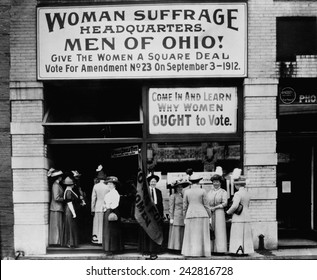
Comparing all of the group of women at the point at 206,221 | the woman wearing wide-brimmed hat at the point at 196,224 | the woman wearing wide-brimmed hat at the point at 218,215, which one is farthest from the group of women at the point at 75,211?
the woman wearing wide-brimmed hat at the point at 218,215

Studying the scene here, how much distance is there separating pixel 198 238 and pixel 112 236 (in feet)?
6.18

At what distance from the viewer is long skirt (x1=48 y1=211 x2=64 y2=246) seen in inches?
397

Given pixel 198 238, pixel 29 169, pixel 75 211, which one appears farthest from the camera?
pixel 75 211

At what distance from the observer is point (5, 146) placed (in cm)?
991

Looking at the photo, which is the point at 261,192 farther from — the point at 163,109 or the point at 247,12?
the point at 247,12

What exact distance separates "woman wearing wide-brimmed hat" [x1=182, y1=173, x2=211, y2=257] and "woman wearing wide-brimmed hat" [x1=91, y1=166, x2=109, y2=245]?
2.04m

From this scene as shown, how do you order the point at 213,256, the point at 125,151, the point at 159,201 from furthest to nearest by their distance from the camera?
the point at 125,151, the point at 159,201, the point at 213,256

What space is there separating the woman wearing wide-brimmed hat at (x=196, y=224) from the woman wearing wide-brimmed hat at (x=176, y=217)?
240mm

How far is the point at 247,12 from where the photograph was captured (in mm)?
10070

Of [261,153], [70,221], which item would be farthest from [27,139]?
[261,153]

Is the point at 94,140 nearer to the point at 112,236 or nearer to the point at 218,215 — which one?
the point at 112,236

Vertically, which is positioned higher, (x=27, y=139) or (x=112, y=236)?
(x=27, y=139)
